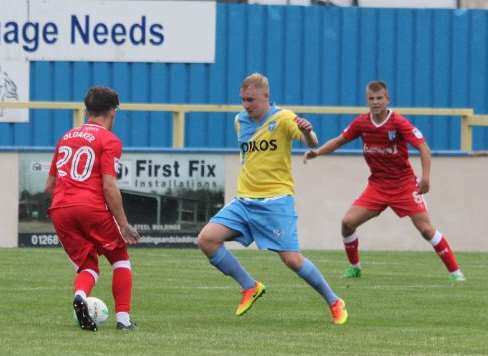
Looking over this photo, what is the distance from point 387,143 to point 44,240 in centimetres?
590

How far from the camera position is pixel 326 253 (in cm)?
1938

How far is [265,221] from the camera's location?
11375 mm

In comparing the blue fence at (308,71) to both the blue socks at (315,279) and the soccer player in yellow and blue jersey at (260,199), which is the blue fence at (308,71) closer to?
the soccer player in yellow and blue jersey at (260,199)

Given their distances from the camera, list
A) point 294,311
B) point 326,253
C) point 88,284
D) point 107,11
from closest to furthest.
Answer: point 88,284 → point 294,311 → point 326,253 → point 107,11

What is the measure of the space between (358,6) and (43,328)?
15300 mm

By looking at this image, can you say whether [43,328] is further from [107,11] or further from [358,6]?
[358,6]

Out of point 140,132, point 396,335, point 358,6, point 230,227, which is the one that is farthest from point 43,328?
point 358,6

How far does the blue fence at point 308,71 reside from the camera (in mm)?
24031

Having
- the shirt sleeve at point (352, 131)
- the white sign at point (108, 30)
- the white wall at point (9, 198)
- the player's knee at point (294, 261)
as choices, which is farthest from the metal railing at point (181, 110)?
the player's knee at point (294, 261)

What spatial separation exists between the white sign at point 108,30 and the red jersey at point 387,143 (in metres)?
9.20

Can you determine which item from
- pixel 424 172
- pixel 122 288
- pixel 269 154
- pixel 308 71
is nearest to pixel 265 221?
pixel 269 154

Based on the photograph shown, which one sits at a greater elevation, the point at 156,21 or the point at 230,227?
the point at 156,21

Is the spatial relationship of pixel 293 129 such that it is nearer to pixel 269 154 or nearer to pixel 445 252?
pixel 269 154

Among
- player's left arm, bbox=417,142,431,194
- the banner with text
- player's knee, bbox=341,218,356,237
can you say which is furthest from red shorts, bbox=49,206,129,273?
the banner with text
